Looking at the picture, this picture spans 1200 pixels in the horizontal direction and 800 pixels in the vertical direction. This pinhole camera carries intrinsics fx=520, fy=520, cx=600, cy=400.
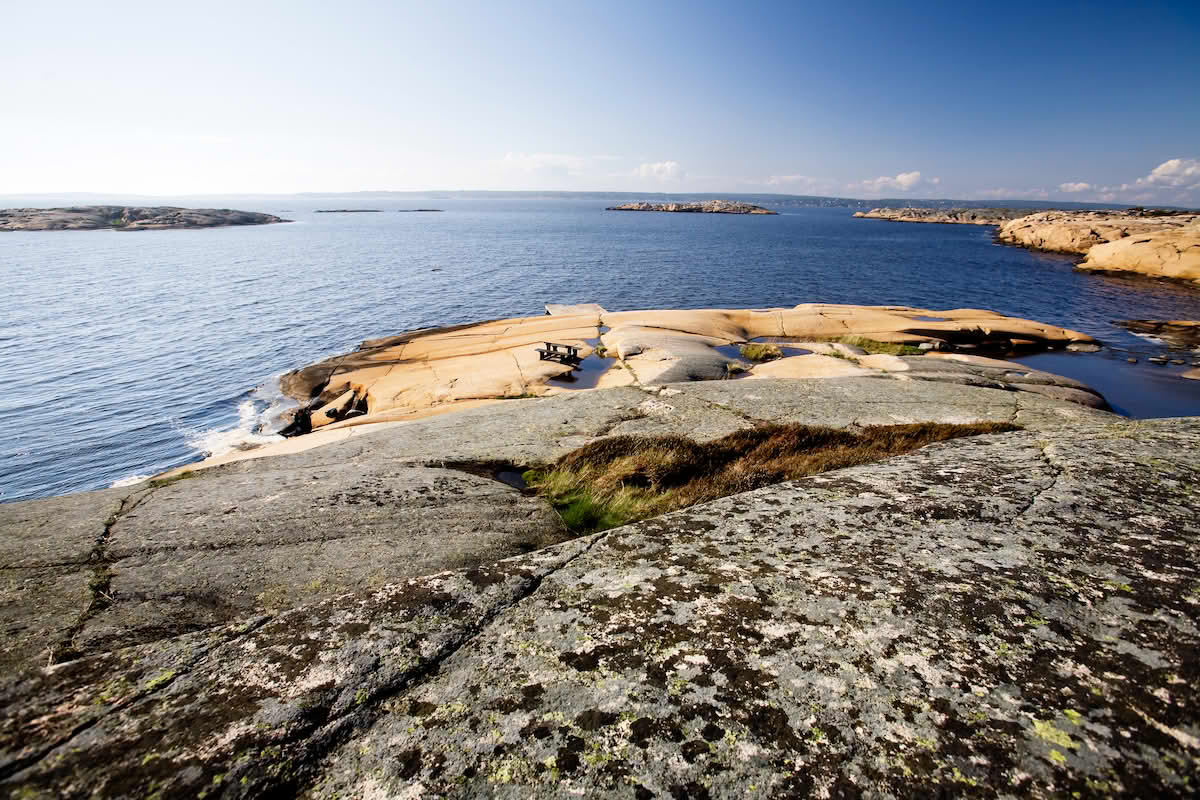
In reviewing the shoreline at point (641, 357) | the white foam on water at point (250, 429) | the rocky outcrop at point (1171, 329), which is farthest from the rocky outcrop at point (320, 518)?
the rocky outcrop at point (1171, 329)

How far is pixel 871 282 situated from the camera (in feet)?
206

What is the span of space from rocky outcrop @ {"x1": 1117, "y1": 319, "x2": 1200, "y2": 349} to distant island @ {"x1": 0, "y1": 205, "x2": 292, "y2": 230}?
230365 millimetres

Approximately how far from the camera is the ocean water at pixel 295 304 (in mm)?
24438

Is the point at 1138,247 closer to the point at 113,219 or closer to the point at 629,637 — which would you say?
the point at 629,637

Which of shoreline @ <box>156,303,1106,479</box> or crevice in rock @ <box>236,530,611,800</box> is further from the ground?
crevice in rock @ <box>236,530,611,800</box>

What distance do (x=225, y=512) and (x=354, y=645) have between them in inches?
170

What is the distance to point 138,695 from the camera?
3062mm

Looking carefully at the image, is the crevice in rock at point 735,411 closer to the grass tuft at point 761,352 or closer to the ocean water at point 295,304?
the grass tuft at point 761,352

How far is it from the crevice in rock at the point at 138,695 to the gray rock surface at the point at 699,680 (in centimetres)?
1

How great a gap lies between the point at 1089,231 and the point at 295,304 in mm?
120834

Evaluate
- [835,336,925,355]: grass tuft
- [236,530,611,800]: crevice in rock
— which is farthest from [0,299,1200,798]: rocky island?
[835,336,925,355]: grass tuft

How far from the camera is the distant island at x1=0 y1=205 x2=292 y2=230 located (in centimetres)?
17075

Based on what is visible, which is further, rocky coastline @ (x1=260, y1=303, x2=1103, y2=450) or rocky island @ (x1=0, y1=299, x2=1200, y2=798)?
rocky coastline @ (x1=260, y1=303, x2=1103, y2=450)

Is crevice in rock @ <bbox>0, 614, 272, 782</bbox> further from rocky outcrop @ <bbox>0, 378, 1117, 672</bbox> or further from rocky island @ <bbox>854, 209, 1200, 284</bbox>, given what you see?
rocky island @ <bbox>854, 209, 1200, 284</bbox>
